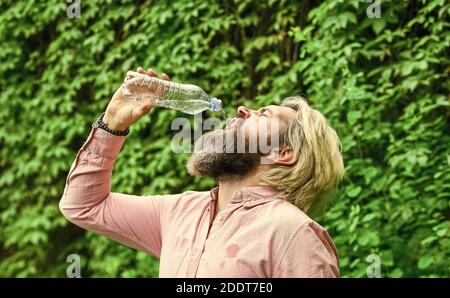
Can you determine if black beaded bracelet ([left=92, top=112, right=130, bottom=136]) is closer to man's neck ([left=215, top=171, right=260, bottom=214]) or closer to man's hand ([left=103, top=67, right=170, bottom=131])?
man's hand ([left=103, top=67, right=170, bottom=131])

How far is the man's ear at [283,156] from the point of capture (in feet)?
7.37

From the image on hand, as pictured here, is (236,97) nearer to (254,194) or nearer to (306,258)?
(254,194)

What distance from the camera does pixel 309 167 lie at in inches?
87.3

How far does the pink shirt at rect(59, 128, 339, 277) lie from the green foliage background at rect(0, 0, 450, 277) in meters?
1.31

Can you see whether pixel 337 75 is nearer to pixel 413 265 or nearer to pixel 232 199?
pixel 413 265

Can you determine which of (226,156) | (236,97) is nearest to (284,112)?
(226,156)

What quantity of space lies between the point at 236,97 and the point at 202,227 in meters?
2.05

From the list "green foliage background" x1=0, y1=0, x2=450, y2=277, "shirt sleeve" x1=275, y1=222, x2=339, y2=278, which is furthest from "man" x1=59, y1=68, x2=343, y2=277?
"green foliage background" x1=0, y1=0, x2=450, y2=277

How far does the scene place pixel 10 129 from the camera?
4855mm

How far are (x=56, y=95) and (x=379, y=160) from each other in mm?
2179

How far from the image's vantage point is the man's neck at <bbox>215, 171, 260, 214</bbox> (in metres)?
2.21

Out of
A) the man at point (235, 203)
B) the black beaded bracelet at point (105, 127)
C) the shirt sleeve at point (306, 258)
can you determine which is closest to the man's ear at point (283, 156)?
the man at point (235, 203)

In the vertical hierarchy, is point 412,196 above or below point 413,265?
above
